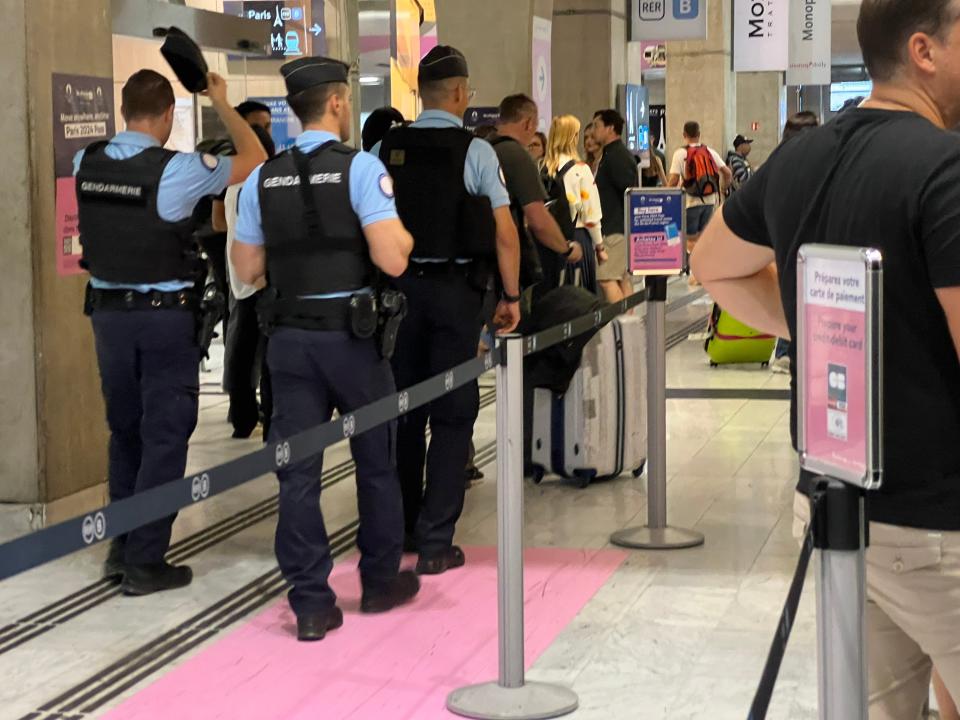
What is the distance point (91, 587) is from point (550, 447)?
2.46m

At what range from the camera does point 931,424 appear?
2.23 meters

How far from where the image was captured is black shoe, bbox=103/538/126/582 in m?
5.66

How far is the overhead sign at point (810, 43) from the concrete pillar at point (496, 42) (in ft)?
45.2

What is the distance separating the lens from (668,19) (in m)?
17.9

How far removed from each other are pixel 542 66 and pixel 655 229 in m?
7.87

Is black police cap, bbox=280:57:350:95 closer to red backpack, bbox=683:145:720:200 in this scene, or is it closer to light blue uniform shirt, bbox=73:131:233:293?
light blue uniform shirt, bbox=73:131:233:293

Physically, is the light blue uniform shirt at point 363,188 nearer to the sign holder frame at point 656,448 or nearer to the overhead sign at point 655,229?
the sign holder frame at point 656,448

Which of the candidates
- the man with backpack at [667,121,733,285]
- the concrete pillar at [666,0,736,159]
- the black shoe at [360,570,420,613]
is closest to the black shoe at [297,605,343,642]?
the black shoe at [360,570,420,613]

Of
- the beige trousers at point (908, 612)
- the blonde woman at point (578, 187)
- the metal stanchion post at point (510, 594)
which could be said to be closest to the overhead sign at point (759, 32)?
the blonde woman at point (578, 187)

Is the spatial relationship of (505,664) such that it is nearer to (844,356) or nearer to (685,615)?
(685,615)

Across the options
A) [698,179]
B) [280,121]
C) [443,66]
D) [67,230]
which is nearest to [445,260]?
[443,66]

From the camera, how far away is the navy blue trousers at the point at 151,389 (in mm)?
5336

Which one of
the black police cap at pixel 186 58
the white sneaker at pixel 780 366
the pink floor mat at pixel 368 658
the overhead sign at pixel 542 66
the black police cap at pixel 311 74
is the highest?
the overhead sign at pixel 542 66

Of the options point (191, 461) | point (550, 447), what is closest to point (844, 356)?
point (550, 447)
